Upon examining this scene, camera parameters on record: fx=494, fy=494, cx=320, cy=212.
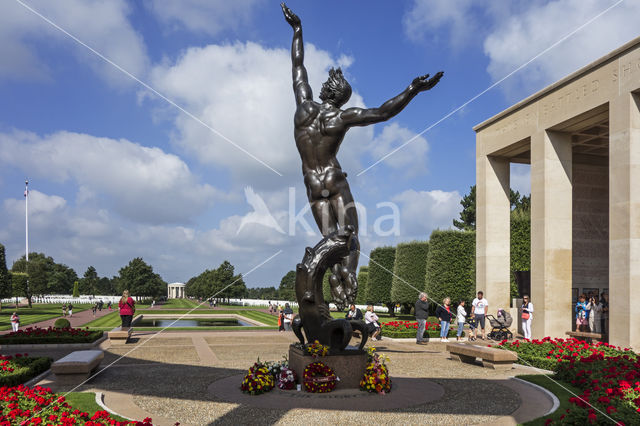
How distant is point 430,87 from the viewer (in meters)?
7.34

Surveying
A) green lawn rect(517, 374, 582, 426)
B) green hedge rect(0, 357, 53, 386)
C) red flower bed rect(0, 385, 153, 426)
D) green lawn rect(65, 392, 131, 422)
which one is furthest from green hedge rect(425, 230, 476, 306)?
red flower bed rect(0, 385, 153, 426)

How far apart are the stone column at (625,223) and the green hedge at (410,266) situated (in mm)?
22112

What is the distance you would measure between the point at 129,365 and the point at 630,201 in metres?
14.9

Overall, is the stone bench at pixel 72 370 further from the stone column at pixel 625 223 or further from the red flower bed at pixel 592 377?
the stone column at pixel 625 223

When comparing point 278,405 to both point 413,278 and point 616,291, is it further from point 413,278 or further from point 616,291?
point 413,278

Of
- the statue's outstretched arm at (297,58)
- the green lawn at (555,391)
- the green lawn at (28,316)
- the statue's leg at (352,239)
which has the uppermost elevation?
the statue's outstretched arm at (297,58)

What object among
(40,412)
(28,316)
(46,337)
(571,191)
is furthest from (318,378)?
(28,316)

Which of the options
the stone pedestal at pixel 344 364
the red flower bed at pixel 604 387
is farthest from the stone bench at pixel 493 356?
the stone pedestal at pixel 344 364

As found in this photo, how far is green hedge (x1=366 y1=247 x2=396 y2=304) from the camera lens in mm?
44750

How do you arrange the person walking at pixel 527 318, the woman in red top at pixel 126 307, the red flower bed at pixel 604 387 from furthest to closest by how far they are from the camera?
the person walking at pixel 527 318 → the woman in red top at pixel 126 307 → the red flower bed at pixel 604 387

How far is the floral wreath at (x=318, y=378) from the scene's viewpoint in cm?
821

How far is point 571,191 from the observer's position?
1923 centimetres

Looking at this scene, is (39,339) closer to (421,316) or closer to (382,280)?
(421,316)

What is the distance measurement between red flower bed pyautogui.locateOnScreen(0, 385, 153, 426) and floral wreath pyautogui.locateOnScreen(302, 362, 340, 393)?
279cm
